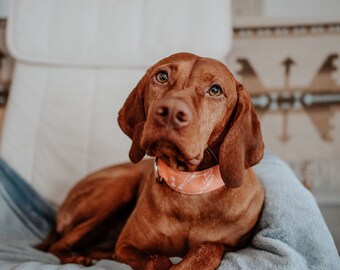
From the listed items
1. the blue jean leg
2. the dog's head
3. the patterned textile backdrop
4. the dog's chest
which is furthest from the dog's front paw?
the patterned textile backdrop

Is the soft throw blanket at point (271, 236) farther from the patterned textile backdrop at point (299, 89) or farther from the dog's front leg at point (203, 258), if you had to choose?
the patterned textile backdrop at point (299, 89)

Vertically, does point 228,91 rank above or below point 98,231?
above

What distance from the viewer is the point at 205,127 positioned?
1274 millimetres

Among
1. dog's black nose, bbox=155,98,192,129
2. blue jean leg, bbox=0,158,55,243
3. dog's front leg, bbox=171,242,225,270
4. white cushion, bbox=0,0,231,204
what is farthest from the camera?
white cushion, bbox=0,0,231,204

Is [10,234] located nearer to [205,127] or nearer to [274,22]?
[205,127]

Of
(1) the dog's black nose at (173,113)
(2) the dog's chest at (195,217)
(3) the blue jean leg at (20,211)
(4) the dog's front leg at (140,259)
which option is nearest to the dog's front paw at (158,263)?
(4) the dog's front leg at (140,259)

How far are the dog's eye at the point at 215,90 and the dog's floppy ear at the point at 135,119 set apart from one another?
10.0 inches

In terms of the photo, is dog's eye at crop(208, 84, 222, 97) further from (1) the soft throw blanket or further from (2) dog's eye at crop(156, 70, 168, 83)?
(1) the soft throw blanket

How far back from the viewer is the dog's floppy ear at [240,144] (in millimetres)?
1320

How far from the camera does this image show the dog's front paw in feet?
4.19

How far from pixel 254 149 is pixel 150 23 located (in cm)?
116

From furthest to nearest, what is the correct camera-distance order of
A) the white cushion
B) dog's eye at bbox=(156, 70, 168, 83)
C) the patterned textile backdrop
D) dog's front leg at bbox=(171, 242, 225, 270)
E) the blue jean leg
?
the patterned textile backdrop < the white cushion < the blue jean leg < dog's eye at bbox=(156, 70, 168, 83) < dog's front leg at bbox=(171, 242, 225, 270)

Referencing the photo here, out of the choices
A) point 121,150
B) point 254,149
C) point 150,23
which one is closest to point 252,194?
point 254,149

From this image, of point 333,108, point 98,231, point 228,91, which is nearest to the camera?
point 228,91
